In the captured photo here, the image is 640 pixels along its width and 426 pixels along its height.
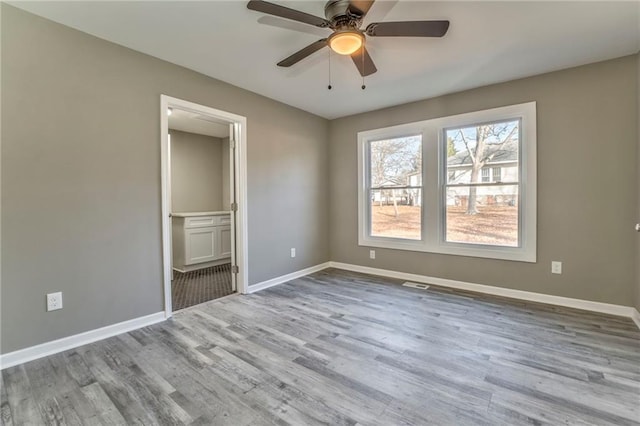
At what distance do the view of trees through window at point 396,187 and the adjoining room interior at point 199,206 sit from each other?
2433mm

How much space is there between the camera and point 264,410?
1566mm

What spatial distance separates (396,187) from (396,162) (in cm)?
39

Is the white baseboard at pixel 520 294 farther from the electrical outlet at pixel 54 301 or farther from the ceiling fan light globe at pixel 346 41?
the electrical outlet at pixel 54 301

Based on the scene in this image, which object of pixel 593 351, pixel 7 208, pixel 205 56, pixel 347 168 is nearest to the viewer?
pixel 7 208

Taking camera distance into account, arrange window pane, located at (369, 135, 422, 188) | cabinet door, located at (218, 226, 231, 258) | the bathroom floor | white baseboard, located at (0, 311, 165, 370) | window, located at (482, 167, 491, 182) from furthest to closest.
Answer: cabinet door, located at (218, 226, 231, 258), window pane, located at (369, 135, 422, 188), window, located at (482, 167, 491, 182), the bathroom floor, white baseboard, located at (0, 311, 165, 370)

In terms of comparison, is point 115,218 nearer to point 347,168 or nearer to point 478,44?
point 347,168

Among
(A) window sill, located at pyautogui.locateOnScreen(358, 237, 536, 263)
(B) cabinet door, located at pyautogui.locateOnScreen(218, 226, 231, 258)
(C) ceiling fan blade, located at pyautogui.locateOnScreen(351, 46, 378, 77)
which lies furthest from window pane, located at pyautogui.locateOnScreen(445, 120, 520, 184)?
(B) cabinet door, located at pyautogui.locateOnScreen(218, 226, 231, 258)

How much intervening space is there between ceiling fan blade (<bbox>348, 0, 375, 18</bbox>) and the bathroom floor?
318 centimetres

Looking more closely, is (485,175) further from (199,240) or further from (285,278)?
(199,240)

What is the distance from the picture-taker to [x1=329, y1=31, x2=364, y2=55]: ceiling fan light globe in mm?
1874

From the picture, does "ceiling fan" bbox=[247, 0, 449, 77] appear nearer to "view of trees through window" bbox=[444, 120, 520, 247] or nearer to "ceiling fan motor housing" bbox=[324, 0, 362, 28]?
"ceiling fan motor housing" bbox=[324, 0, 362, 28]

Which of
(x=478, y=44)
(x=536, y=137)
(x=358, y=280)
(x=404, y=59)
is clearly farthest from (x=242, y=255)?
(x=536, y=137)

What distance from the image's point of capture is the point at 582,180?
116 inches

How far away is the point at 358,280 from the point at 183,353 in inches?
99.7
